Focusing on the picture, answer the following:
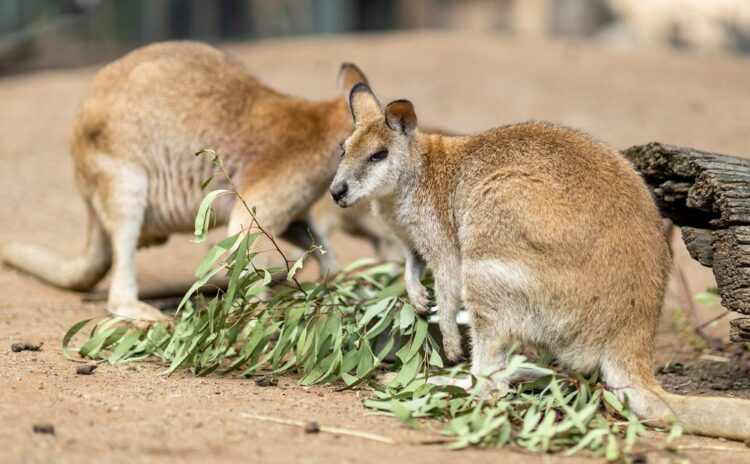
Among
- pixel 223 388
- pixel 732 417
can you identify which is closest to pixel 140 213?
pixel 223 388

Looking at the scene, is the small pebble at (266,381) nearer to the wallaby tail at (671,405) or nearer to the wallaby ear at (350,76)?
the wallaby tail at (671,405)

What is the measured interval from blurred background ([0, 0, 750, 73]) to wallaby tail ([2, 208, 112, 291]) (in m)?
8.02

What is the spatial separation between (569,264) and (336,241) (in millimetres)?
5245

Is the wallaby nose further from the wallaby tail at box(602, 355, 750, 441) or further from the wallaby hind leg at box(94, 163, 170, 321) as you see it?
the wallaby hind leg at box(94, 163, 170, 321)

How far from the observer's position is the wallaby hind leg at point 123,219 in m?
6.25

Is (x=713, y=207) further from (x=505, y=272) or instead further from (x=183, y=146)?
(x=183, y=146)

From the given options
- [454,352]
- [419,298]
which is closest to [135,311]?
[419,298]

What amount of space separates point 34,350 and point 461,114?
24.0 ft

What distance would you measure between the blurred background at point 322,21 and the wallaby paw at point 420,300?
35.8ft

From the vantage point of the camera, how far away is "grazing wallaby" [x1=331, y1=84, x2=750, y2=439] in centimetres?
432

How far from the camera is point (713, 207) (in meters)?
4.89

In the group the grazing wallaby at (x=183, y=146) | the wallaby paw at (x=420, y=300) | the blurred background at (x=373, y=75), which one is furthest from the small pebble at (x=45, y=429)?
the blurred background at (x=373, y=75)

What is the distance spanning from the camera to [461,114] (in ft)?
38.4

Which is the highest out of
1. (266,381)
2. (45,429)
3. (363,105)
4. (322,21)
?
(322,21)
